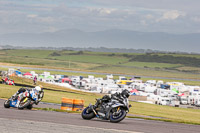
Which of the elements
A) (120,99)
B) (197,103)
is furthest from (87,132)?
(197,103)

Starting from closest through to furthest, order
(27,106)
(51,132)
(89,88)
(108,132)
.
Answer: (51,132), (108,132), (27,106), (89,88)

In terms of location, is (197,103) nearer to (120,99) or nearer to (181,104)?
(181,104)

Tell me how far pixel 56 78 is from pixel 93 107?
9012 centimetres

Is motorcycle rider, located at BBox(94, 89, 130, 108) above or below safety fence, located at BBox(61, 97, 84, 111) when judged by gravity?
above

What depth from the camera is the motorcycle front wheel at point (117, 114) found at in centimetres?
1702

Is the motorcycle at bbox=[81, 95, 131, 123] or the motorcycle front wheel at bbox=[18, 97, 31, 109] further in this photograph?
the motorcycle front wheel at bbox=[18, 97, 31, 109]

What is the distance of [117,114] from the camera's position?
1722 cm

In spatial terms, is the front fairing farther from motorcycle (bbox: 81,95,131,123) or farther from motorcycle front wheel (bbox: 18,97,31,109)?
motorcycle (bbox: 81,95,131,123)

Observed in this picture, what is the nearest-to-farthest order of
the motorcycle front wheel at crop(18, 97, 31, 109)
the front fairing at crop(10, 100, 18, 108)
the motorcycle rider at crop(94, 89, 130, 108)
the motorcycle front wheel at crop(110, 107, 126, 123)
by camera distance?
the motorcycle front wheel at crop(110, 107, 126, 123) → the motorcycle rider at crop(94, 89, 130, 108) → the motorcycle front wheel at crop(18, 97, 31, 109) → the front fairing at crop(10, 100, 18, 108)

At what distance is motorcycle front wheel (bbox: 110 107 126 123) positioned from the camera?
17016mm

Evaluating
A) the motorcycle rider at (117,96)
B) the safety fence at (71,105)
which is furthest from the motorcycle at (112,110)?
the safety fence at (71,105)

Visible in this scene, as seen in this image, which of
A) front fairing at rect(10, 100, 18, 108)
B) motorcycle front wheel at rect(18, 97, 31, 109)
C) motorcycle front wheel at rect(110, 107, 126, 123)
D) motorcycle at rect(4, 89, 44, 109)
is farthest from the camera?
front fairing at rect(10, 100, 18, 108)

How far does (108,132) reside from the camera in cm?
1233

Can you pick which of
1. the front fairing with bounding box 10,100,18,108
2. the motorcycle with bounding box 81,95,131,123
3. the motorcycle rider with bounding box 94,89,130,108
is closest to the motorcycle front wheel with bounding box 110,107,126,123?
the motorcycle with bounding box 81,95,131,123
